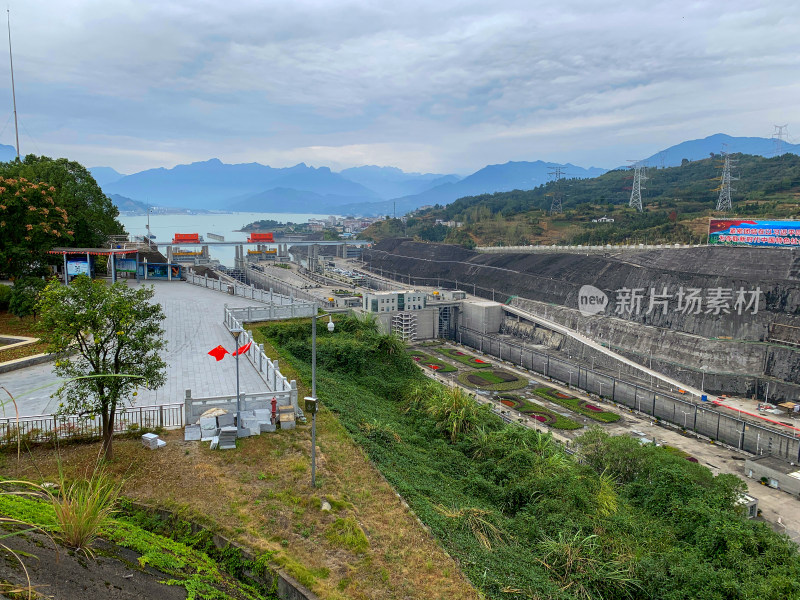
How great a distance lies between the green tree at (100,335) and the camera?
1272 cm

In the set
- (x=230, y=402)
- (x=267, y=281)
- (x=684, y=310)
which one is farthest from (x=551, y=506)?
(x=267, y=281)

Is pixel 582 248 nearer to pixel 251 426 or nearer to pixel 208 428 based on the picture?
pixel 251 426

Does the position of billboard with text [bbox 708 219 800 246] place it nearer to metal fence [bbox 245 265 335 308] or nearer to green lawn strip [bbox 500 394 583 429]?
green lawn strip [bbox 500 394 583 429]

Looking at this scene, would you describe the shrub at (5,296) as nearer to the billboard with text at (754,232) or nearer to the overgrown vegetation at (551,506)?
the overgrown vegetation at (551,506)

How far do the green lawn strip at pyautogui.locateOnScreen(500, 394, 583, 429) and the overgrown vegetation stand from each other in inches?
429

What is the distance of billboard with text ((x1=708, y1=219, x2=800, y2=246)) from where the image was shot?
53125mm

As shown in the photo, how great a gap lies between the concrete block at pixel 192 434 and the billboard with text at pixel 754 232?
6090cm

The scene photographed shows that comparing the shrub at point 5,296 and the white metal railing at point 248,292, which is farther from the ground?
the shrub at point 5,296

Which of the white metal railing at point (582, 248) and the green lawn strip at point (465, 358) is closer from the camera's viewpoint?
the green lawn strip at point (465, 358)

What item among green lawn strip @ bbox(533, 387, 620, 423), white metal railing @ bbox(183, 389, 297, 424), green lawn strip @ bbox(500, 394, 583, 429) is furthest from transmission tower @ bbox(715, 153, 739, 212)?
white metal railing @ bbox(183, 389, 297, 424)

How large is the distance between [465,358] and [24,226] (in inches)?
1600

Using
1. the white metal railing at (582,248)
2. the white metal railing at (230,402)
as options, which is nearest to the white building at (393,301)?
the white metal railing at (582,248)

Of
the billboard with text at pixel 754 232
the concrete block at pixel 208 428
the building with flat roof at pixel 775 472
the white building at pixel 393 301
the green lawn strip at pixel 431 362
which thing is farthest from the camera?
the white building at pixel 393 301

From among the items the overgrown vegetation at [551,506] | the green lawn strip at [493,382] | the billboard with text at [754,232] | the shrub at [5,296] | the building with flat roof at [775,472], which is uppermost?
the billboard with text at [754,232]
